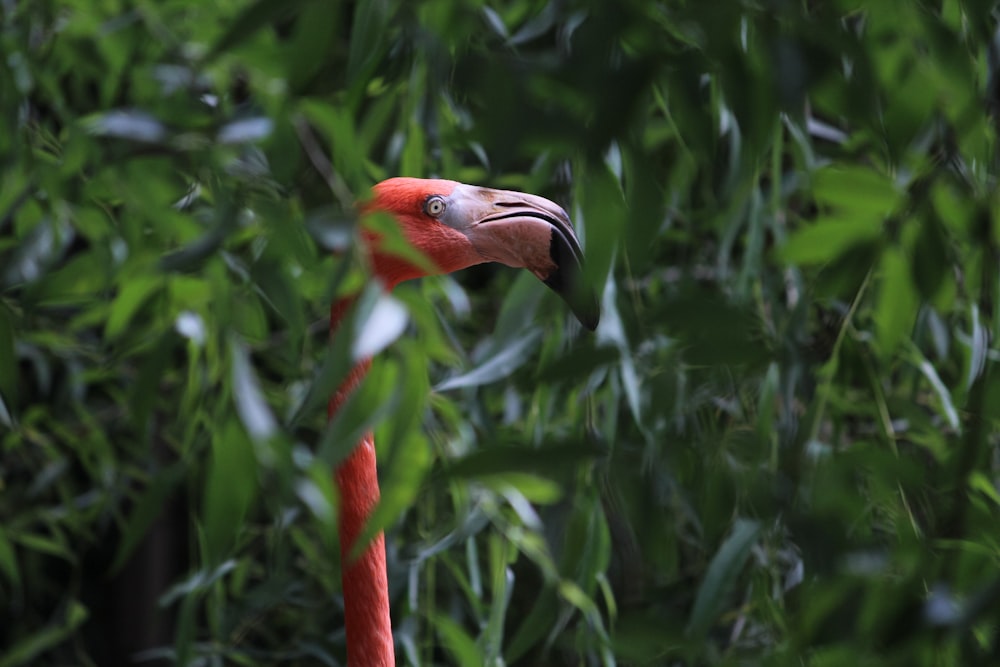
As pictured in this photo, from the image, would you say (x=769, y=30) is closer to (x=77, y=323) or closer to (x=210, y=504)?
(x=210, y=504)

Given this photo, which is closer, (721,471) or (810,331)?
(721,471)

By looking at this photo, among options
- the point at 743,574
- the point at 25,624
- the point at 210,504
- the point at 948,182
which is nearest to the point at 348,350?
the point at 210,504

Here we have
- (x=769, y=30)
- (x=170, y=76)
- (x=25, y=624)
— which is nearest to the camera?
(x=769, y=30)

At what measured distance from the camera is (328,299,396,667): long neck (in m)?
0.71

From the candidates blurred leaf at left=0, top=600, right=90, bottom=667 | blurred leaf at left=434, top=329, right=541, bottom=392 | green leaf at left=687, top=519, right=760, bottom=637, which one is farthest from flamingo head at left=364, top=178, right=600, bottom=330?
blurred leaf at left=0, top=600, right=90, bottom=667

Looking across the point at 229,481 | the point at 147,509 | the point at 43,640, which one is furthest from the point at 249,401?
the point at 43,640

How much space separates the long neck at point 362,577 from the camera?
711 millimetres

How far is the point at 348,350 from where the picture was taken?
1.04 ft

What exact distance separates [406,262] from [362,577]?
21cm

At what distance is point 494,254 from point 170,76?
0.23m

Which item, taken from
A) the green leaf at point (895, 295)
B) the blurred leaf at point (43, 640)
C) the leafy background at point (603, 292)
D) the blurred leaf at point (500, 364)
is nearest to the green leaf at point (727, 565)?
the leafy background at point (603, 292)

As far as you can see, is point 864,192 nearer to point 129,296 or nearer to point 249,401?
point 249,401

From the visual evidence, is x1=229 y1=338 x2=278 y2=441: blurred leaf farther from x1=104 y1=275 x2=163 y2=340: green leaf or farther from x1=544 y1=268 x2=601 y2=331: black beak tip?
x1=544 y1=268 x2=601 y2=331: black beak tip

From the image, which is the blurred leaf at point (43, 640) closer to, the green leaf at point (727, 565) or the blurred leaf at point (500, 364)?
the blurred leaf at point (500, 364)
